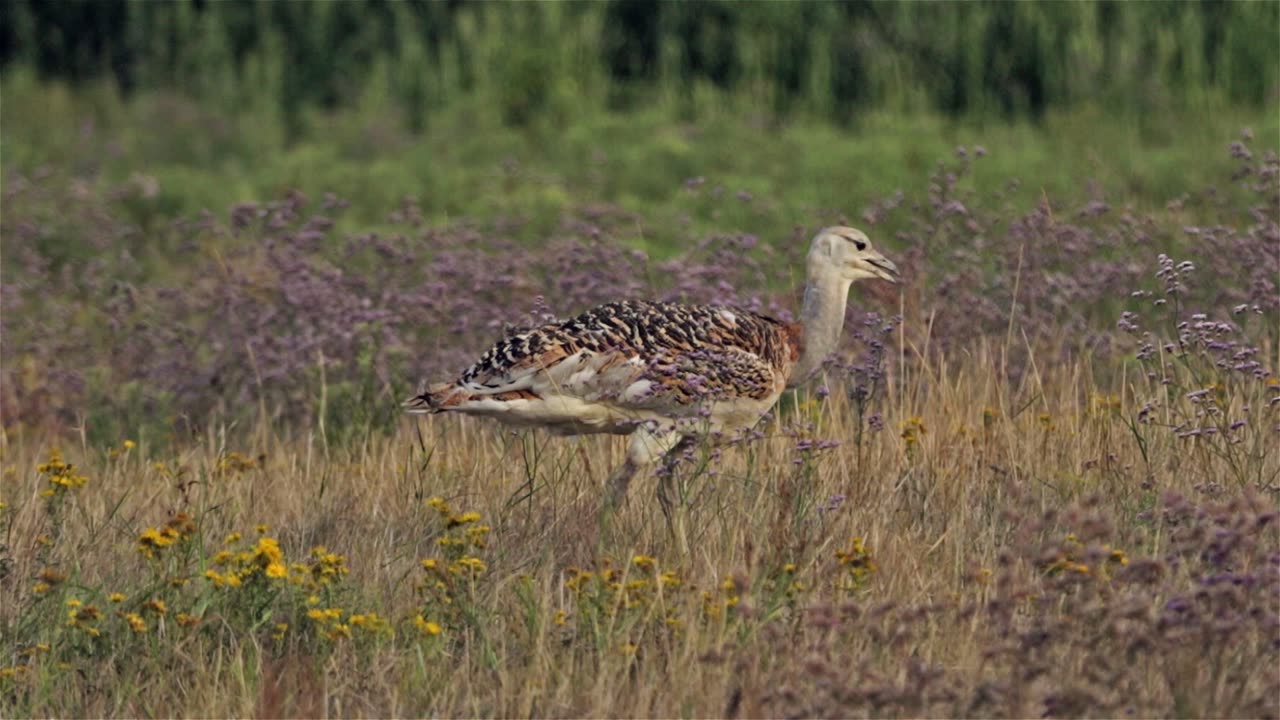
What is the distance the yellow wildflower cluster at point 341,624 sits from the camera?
4.87 m

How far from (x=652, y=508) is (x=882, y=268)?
4.81 feet

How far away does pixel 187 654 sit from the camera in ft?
16.3

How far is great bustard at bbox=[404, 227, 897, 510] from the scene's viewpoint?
6281mm

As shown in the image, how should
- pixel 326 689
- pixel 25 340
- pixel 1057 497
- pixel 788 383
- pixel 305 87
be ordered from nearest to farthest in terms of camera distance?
pixel 326 689 → pixel 1057 497 → pixel 788 383 → pixel 25 340 → pixel 305 87

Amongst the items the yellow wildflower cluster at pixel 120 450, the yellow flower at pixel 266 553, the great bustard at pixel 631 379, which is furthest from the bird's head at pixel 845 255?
the yellow flower at pixel 266 553

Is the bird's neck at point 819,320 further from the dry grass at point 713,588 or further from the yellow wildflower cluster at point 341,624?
the yellow wildflower cluster at point 341,624

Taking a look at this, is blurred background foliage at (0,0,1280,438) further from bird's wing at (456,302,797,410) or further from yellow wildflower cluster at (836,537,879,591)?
yellow wildflower cluster at (836,537,879,591)


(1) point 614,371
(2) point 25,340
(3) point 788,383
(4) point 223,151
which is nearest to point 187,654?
(1) point 614,371

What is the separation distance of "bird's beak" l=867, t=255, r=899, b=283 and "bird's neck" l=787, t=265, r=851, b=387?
0.13m

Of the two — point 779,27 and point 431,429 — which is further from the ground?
point 779,27

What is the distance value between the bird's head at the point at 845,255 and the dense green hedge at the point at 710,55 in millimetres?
9014

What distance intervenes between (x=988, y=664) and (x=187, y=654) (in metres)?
1.92

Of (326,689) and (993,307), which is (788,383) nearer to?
(993,307)

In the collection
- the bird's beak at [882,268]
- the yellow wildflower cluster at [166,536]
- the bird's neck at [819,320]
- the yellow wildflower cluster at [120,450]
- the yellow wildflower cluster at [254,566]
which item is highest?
the bird's beak at [882,268]
